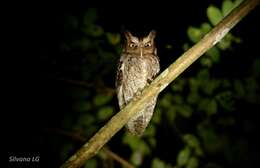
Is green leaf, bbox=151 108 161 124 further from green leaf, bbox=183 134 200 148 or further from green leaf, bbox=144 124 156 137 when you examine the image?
green leaf, bbox=183 134 200 148

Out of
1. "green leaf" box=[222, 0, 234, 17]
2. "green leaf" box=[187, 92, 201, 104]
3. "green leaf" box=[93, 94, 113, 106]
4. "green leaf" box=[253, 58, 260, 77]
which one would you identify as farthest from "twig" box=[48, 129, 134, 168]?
"green leaf" box=[222, 0, 234, 17]

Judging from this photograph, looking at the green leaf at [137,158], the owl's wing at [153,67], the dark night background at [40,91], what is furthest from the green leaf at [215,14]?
the owl's wing at [153,67]

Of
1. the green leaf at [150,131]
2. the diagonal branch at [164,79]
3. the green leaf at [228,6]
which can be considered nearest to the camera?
the diagonal branch at [164,79]

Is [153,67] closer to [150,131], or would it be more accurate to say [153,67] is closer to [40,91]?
[150,131]

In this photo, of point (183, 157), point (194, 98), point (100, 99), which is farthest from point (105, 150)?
point (194, 98)

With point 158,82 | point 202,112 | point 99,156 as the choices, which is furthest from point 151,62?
point 158,82

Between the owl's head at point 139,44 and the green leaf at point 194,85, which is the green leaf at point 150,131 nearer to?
the green leaf at point 194,85
